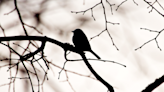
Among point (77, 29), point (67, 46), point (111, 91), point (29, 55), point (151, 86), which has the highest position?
point (77, 29)

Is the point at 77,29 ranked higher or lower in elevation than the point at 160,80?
higher

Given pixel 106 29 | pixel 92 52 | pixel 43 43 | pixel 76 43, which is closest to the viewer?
pixel 43 43

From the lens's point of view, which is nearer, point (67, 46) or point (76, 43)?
point (67, 46)

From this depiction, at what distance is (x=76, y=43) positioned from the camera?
393cm

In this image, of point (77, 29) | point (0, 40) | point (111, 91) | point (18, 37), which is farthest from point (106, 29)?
point (77, 29)

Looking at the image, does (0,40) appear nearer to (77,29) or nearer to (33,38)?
(33,38)

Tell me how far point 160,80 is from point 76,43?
103 inches

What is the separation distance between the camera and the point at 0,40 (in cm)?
211

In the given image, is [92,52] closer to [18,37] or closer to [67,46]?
[67,46]

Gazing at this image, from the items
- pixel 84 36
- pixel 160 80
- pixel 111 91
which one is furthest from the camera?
pixel 84 36

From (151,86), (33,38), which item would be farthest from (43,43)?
(151,86)

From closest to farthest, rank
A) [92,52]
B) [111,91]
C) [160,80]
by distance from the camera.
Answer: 1. [160,80]
2. [111,91]
3. [92,52]

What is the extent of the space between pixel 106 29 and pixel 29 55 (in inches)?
53.0

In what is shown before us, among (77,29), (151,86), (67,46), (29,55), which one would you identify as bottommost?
(151,86)
